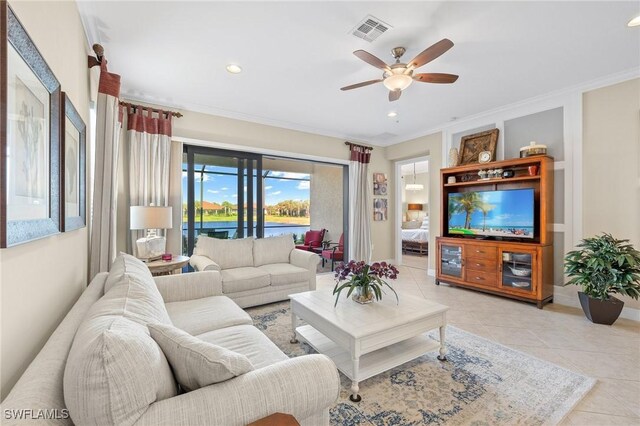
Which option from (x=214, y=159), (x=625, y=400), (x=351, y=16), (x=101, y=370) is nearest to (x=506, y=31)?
(x=351, y=16)

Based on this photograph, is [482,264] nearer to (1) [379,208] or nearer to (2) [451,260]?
(2) [451,260]

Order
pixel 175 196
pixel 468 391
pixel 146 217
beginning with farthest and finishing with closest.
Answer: pixel 175 196, pixel 146 217, pixel 468 391

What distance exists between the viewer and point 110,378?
705 millimetres

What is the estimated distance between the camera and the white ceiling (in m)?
2.09

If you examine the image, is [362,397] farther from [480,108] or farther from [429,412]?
[480,108]

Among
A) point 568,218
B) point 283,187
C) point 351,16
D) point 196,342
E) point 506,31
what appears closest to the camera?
point 196,342

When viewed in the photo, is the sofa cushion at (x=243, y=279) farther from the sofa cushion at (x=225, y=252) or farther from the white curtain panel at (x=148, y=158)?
the white curtain panel at (x=148, y=158)

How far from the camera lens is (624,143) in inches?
120

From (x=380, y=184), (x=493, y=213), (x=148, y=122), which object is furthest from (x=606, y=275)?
(x=148, y=122)

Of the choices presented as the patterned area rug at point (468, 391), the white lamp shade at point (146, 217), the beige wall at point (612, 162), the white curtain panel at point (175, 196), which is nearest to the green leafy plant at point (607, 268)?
the beige wall at point (612, 162)

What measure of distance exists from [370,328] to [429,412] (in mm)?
565

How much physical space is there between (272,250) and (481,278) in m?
3.00

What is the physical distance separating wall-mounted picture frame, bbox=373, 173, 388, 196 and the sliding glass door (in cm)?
255

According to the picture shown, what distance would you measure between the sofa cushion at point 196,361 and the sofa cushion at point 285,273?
2.40 metres
